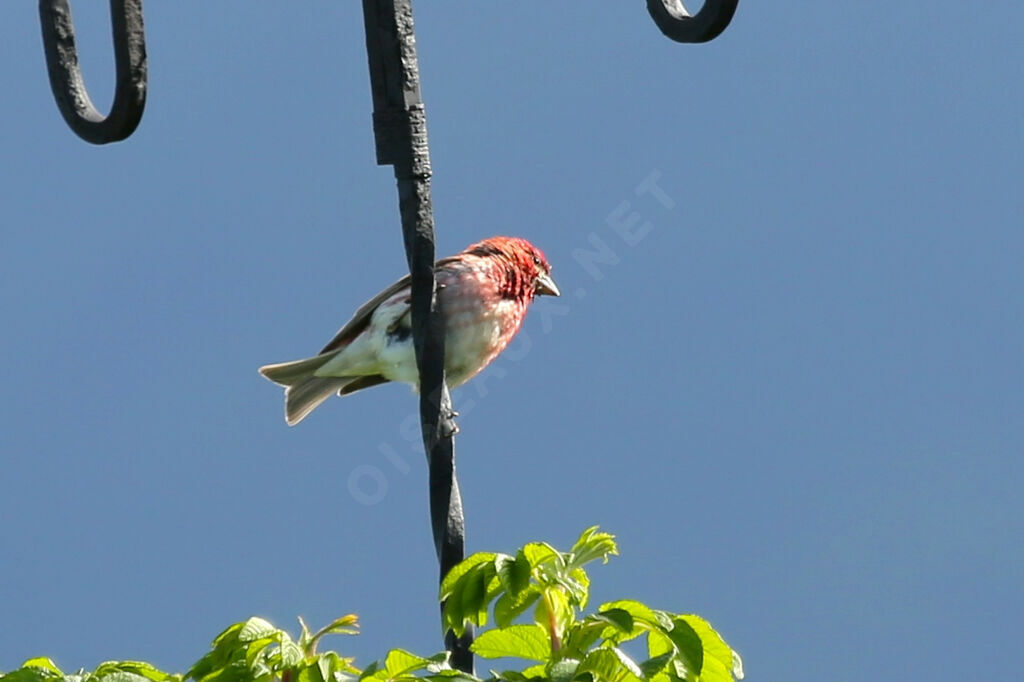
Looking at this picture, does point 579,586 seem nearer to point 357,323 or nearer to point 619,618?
point 619,618

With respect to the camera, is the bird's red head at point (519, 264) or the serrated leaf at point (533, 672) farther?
the bird's red head at point (519, 264)

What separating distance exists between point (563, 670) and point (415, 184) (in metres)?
0.85

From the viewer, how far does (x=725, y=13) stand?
228 centimetres

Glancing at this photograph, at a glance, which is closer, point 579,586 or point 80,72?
point 579,586

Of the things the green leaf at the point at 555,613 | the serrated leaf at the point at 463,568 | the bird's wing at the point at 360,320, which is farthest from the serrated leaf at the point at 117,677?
the bird's wing at the point at 360,320

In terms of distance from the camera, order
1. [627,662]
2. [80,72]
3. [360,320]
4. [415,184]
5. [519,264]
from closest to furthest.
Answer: [627,662]
[415,184]
[80,72]
[519,264]
[360,320]

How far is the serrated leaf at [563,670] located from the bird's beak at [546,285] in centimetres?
184

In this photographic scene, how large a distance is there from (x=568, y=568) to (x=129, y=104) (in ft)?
3.77

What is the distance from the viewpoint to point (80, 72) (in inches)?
103

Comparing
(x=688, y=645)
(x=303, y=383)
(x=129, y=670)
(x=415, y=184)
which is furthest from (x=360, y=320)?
(x=688, y=645)

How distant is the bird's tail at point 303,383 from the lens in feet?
12.7

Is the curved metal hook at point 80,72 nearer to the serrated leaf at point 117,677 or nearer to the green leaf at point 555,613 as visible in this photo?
the serrated leaf at point 117,677

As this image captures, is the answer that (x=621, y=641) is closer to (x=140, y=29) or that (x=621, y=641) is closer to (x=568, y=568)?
(x=568, y=568)

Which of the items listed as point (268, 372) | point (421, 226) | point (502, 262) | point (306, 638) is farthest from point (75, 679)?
point (268, 372)
